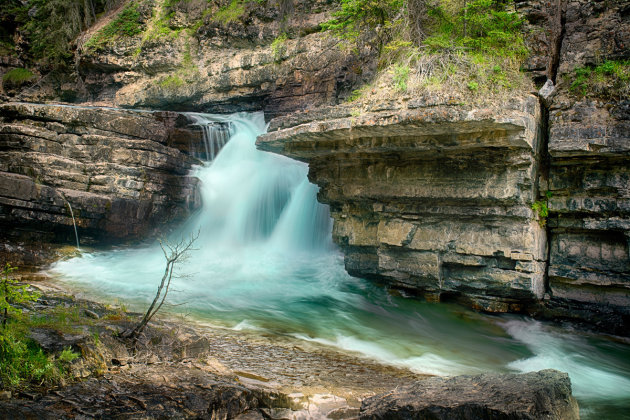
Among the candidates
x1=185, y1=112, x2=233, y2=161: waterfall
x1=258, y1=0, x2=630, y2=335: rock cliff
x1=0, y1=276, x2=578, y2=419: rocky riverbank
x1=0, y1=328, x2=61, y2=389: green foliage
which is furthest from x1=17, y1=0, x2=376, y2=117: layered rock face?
x1=0, y1=328, x2=61, y2=389: green foliage

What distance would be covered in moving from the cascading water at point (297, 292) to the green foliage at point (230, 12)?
149 inches

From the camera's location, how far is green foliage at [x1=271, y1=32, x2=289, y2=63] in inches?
538

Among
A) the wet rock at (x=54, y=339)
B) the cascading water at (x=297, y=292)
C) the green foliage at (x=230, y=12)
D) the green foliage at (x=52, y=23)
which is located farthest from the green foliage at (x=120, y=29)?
the wet rock at (x=54, y=339)

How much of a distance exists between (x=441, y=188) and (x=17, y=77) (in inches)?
732

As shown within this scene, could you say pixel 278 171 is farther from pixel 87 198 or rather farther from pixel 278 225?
pixel 87 198

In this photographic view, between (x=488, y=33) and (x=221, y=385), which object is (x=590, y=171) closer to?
(x=488, y=33)

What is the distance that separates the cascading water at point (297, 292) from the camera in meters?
6.54

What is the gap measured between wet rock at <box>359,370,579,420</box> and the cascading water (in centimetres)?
167

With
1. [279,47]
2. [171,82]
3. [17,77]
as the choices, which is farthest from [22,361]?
[17,77]

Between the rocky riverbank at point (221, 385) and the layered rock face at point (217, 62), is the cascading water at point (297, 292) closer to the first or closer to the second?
the layered rock face at point (217, 62)

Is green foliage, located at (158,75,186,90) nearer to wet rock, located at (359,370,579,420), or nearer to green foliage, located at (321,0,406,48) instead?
green foliage, located at (321,0,406,48)

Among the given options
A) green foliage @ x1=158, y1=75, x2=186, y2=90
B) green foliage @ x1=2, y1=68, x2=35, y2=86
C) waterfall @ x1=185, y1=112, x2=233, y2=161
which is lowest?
waterfall @ x1=185, y1=112, x2=233, y2=161

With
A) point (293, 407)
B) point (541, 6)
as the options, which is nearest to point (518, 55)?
point (541, 6)

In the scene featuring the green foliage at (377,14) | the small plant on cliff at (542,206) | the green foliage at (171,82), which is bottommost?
the small plant on cliff at (542,206)
